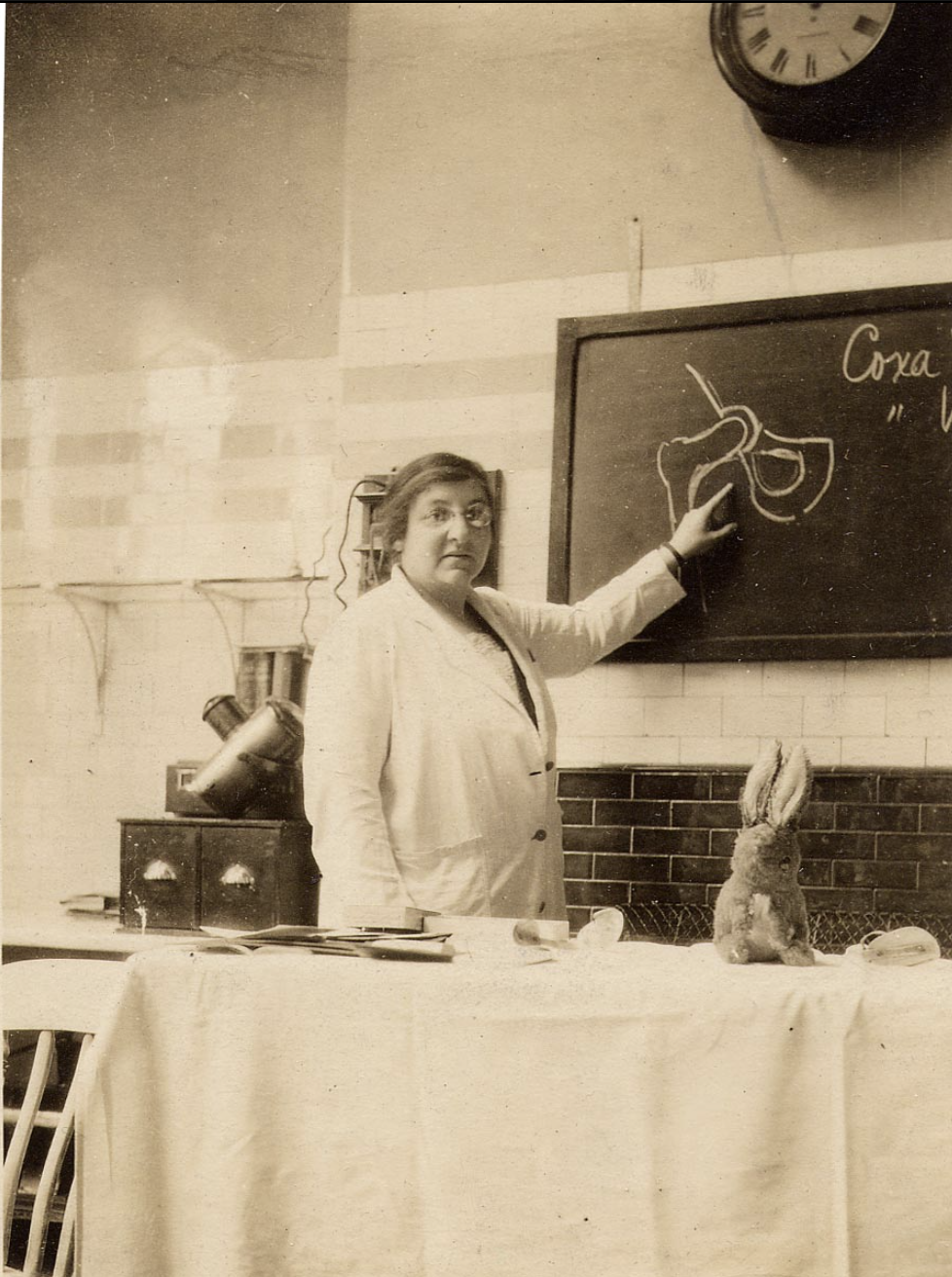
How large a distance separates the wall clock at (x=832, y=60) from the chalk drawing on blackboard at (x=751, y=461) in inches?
27.3

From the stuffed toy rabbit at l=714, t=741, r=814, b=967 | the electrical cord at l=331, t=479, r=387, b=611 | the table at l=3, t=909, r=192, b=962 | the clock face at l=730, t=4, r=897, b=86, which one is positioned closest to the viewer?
the stuffed toy rabbit at l=714, t=741, r=814, b=967

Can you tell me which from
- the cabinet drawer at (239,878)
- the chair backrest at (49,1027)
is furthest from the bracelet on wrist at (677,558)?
the chair backrest at (49,1027)

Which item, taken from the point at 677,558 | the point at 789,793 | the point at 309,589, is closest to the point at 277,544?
the point at 309,589

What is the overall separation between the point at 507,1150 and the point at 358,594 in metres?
2.08

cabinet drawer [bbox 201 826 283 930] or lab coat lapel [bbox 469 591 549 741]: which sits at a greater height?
lab coat lapel [bbox 469 591 549 741]

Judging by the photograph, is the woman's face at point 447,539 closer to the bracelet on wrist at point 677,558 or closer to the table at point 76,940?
the bracelet on wrist at point 677,558

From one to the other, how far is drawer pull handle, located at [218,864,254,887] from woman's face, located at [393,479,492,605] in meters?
0.94

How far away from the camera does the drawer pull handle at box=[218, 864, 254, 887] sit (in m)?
3.41

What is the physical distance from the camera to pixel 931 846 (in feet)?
10.1

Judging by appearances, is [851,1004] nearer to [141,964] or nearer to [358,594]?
[141,964]

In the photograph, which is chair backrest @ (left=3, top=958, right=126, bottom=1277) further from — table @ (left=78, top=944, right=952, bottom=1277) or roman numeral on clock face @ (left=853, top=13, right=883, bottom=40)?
roman numeral on clock face @ (left=853, top=13, right=883, bottom=40)

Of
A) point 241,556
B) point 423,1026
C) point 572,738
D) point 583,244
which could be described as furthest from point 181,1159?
point 583,244

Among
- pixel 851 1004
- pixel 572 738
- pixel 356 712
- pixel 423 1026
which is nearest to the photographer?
pixel 851 1004

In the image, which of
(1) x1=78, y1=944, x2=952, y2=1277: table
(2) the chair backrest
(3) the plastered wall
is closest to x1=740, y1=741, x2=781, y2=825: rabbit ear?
(1) x1=78, y1=944, x2=952, y2=1277: table
